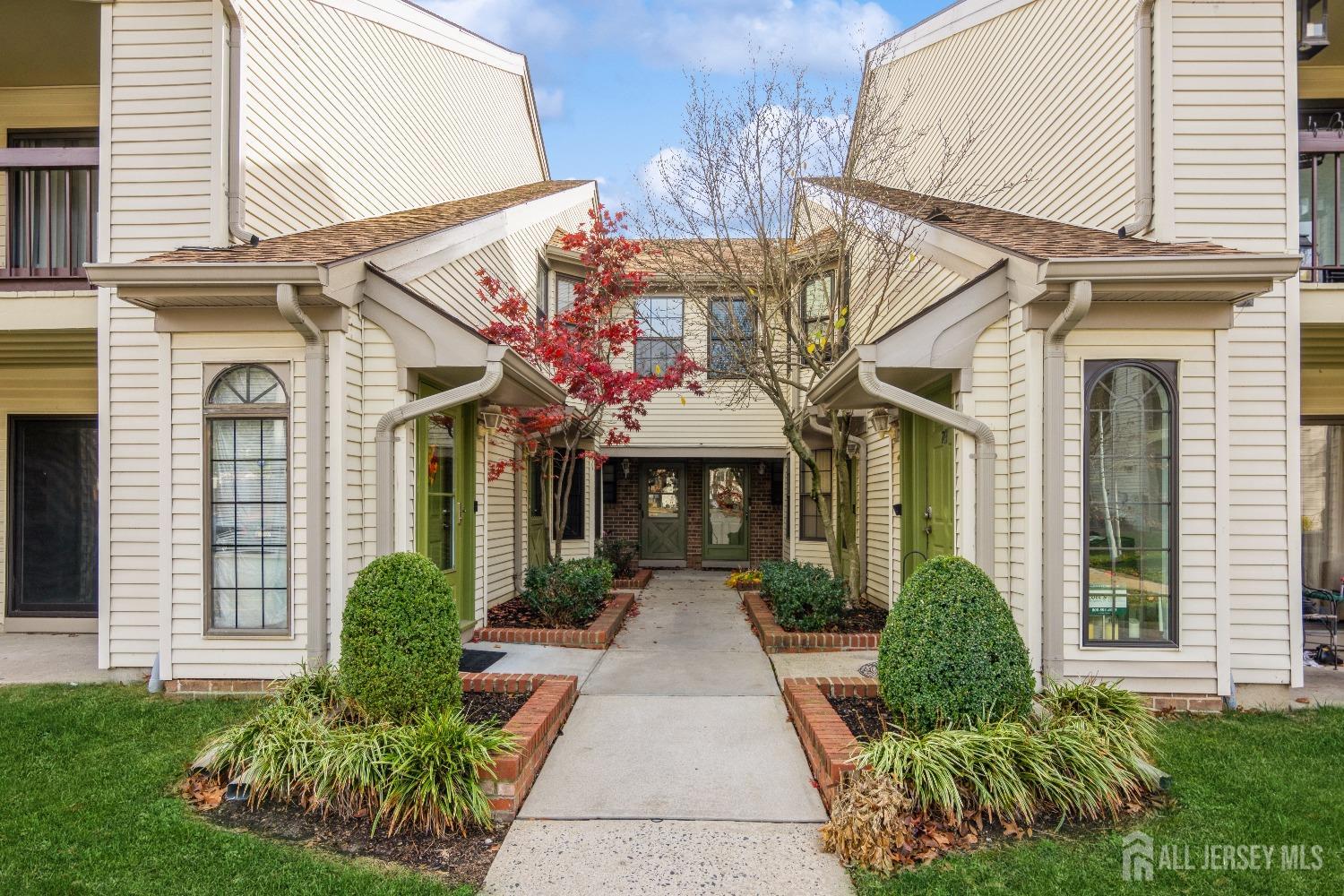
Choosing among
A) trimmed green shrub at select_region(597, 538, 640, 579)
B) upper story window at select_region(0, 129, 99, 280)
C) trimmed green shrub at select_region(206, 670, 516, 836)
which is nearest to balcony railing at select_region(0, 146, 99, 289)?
upper story window at select_region(0, 129, 99, 280)

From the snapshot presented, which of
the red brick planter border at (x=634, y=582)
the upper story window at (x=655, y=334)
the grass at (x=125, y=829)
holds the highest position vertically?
the upper story window at (x=655, y=334)

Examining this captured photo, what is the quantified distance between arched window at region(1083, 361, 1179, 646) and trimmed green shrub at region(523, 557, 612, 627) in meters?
4.64

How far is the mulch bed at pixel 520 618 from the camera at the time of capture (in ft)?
26.7

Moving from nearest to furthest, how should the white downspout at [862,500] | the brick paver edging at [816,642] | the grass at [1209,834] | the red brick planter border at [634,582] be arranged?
the grass at [1209,834] → the brick paver edging at [816,642] → the white downspout at [862,500] → the red brick planter border at [634,582]

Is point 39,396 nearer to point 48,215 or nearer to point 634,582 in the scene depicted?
point 48,215

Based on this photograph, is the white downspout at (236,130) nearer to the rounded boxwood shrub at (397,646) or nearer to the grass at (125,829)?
the rounded boxwood shrub at (397,646)

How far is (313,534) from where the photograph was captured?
19.0 ft

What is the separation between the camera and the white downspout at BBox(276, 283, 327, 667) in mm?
5777

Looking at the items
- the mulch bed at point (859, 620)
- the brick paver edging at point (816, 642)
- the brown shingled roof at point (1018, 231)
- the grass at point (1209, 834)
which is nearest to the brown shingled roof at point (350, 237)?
the brown shingled roof at point (1018, 231)

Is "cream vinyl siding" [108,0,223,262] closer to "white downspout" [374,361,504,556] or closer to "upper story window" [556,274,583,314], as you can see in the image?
"white downspout" [374,361,504,556]

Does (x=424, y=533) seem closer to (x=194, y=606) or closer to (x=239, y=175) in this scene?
(x=194, y=606)

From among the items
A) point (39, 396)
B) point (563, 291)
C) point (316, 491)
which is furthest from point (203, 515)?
point (563, 291)

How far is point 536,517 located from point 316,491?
5.49 meters

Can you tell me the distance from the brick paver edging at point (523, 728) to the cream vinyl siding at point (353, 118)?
437cm
